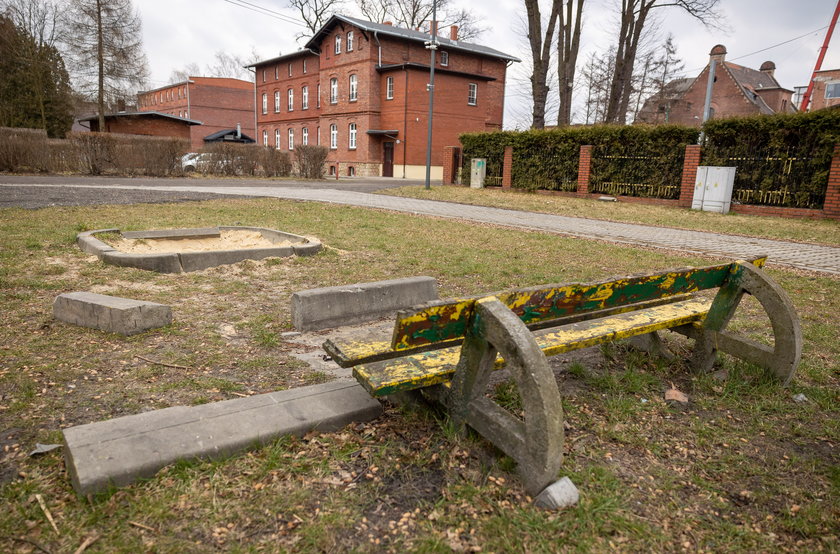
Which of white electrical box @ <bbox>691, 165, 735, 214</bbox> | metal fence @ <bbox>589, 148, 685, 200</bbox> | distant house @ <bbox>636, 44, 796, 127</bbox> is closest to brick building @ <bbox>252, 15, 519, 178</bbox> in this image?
metal fence @ <bbox>589, 148, 685, 200</bbox>

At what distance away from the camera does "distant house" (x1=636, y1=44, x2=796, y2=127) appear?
53.2 metres

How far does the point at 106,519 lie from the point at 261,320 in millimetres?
2613

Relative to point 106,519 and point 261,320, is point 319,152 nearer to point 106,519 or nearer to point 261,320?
point 261,320

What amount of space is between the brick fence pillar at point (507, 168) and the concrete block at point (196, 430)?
2014 cm

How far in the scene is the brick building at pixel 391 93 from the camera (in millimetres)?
36750

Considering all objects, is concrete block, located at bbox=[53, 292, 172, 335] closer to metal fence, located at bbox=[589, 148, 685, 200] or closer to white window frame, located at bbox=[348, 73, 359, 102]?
metal fence, located at bbox=[589, 148, 685, 200]

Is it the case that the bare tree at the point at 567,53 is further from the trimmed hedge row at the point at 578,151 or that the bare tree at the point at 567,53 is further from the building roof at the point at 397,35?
the building roof at the point at 397,35

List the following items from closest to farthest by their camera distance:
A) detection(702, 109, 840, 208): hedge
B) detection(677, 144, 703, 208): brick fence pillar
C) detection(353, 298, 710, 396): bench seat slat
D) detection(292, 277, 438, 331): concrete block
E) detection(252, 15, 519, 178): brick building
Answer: detection(353, 298, 710, 396): bench seat slat
detection(292, 277, 438, 331): concrete block
detection(702, 109, 840, 208): hedge
detection(677, 144, 703, 208): brick fence pillar
detection(252, 15, 519, 178): brick building

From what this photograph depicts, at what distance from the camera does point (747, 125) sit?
15.4 m

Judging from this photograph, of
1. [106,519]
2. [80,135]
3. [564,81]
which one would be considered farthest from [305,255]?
[564,81]

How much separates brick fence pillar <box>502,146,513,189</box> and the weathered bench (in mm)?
19045

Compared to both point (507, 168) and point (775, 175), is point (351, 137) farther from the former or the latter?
point (775, 175)

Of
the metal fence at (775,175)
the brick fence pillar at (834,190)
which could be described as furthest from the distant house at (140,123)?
the brick fence pillar at (834,190)

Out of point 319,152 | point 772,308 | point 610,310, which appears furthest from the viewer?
point 319,152
